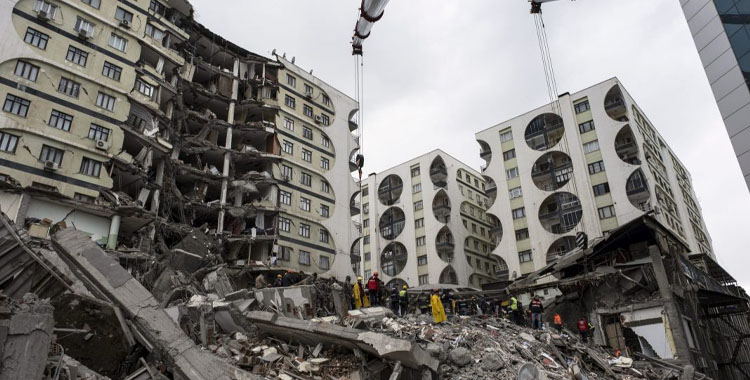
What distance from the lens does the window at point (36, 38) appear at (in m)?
25.4

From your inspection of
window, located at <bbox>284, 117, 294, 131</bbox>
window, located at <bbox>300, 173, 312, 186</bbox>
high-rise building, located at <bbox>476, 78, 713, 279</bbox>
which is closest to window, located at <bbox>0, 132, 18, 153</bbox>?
window, located at <bbox>284, 117, 294, 131</bbox>

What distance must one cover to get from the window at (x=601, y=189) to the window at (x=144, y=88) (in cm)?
3763

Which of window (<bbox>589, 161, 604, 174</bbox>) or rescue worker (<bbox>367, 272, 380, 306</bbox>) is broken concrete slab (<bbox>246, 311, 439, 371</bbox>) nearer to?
rescue worker (<bbox>367, 272, 380, 306</bbox>)

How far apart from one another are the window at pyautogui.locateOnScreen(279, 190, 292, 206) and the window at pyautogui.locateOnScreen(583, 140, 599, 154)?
92.2 ft

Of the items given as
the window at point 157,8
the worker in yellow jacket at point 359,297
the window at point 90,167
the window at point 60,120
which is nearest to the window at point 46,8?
the window at point 60,120

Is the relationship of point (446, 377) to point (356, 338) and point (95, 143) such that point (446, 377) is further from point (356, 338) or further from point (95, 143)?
point (95, 143)

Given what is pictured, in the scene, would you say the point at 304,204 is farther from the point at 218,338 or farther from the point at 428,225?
the point at 218,338

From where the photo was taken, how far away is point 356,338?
11859mm

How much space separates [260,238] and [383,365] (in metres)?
23.9

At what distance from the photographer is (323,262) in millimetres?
38750

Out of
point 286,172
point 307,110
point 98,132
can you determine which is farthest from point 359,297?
point 307,110

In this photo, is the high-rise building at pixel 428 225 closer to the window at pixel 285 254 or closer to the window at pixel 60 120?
the window at pixel 285 254

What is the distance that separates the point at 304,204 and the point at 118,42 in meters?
17.8

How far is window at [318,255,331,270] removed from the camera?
126 ft
